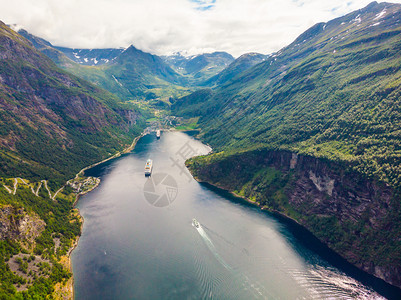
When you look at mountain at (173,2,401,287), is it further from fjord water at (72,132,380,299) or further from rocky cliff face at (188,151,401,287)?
fjord water at (72,132,380,299)

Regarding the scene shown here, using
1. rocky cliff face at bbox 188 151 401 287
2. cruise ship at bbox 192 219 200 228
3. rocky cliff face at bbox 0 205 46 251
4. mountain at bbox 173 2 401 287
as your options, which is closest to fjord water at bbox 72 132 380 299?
cruise ship at bbox 192 219 200 228

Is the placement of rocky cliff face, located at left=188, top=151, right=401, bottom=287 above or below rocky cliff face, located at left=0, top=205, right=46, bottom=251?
below

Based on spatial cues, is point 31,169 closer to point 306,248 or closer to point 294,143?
point 306,248

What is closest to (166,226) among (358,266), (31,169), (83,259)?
(83,259)

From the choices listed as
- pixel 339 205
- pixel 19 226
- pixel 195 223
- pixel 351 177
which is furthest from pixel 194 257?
pixel 351 177

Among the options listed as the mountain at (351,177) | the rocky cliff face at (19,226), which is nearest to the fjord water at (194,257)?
the mountain at (351,177)

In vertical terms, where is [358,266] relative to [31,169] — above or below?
below

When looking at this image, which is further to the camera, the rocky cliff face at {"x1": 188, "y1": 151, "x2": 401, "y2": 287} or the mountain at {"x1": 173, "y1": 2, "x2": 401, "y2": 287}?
the mountain at {"x1": 173, "y1": 2, "x2": 401, "y2": 287}
